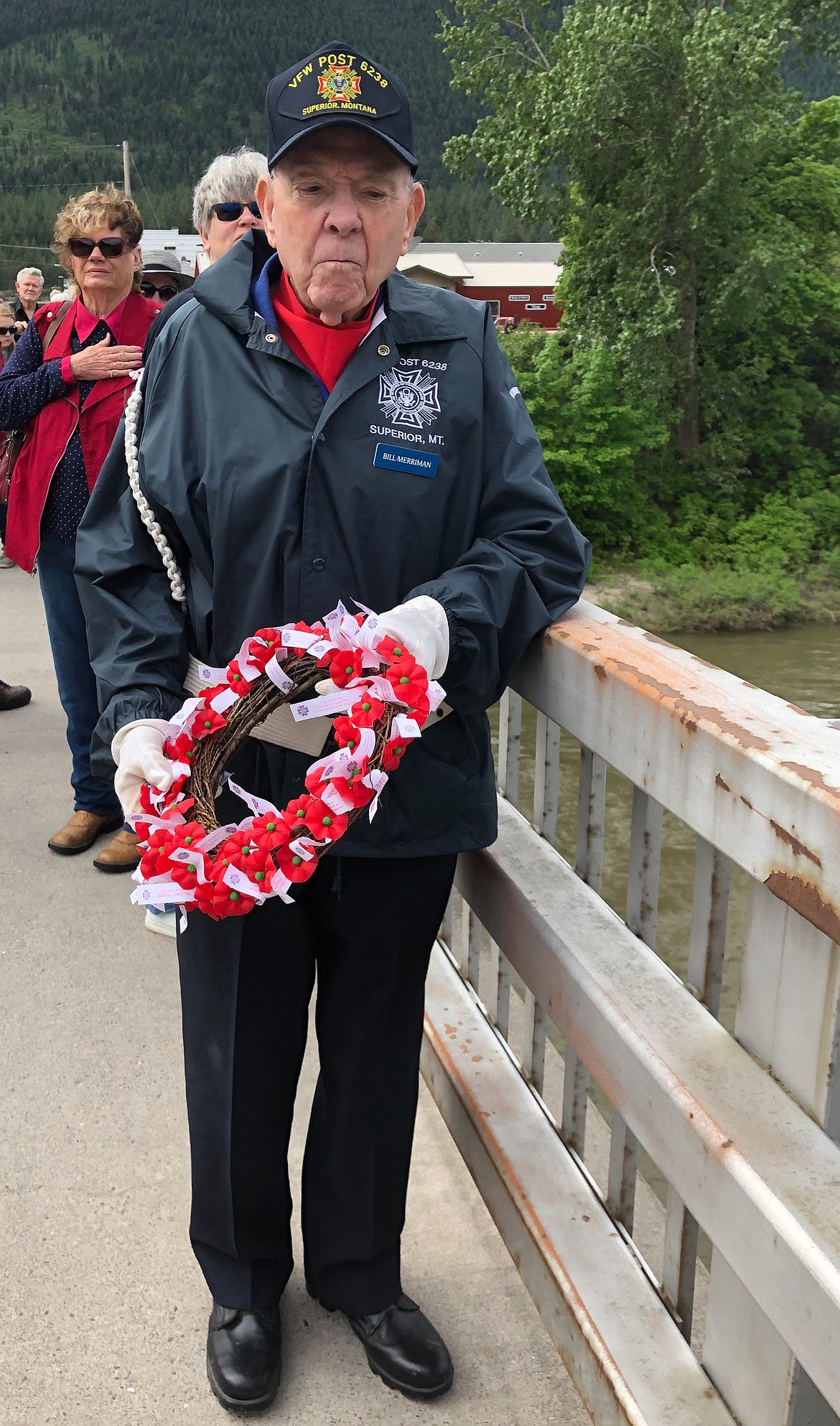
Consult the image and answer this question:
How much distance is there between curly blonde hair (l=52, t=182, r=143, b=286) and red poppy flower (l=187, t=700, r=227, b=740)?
2.67 metres

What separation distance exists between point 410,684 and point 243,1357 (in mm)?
1162

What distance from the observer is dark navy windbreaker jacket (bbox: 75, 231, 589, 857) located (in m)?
1.89

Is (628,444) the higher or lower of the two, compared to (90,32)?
lower

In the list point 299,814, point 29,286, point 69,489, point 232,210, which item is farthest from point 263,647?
point 29,286

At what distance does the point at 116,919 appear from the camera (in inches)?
152

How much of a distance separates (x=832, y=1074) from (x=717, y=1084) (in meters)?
0.18

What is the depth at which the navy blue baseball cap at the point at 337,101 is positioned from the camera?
182 cm

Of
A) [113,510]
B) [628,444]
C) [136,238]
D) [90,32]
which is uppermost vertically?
[90,32]

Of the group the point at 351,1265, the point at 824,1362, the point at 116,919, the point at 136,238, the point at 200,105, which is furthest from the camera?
the point at 200,105

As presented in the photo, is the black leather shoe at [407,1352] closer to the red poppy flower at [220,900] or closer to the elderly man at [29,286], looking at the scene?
the red poppy flower at [220,900]

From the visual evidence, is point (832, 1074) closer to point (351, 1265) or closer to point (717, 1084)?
point (717, 1084)

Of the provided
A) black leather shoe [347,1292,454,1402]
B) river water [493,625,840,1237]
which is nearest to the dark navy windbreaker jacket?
river water [493,625,840,1237]

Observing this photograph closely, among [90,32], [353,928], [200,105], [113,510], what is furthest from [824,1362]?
[90,32]

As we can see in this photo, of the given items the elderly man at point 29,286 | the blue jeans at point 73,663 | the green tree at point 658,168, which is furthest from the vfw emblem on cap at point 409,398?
the green tree at point 658,168
